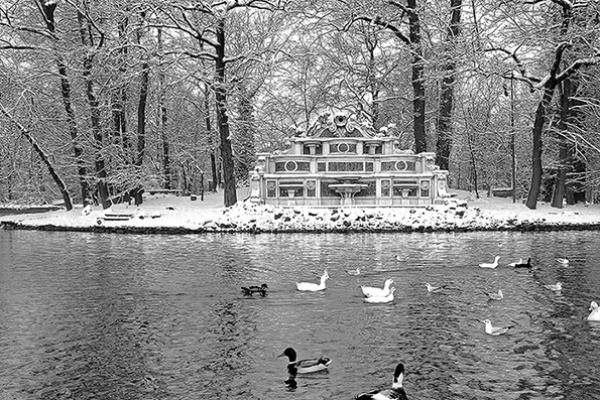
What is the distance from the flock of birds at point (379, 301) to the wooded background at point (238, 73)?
16.9 meters

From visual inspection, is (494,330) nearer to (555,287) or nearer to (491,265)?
(555,287)

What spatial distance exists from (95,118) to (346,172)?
1451 centimetres

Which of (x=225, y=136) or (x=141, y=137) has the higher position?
(x=141, y=137)

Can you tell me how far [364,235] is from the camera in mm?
27984

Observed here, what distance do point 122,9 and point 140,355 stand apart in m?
28.1

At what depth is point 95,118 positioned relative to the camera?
38188 millimetres

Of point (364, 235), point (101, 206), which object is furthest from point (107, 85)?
point (364, 235)

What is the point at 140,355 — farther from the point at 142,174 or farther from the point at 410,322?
the point at 142,174

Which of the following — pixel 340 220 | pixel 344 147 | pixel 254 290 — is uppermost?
pixel 344 147

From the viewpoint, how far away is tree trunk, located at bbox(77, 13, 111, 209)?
37094 mm

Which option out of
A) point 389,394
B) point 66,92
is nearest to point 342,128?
point 66,92

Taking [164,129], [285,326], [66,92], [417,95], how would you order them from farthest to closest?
1. [164,129]
2. [417,95]
3. [66,92]
4. [285,326]

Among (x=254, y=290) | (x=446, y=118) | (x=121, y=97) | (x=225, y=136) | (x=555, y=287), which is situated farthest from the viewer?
(x=446, y=118)

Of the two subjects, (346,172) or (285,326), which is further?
(346,172)
